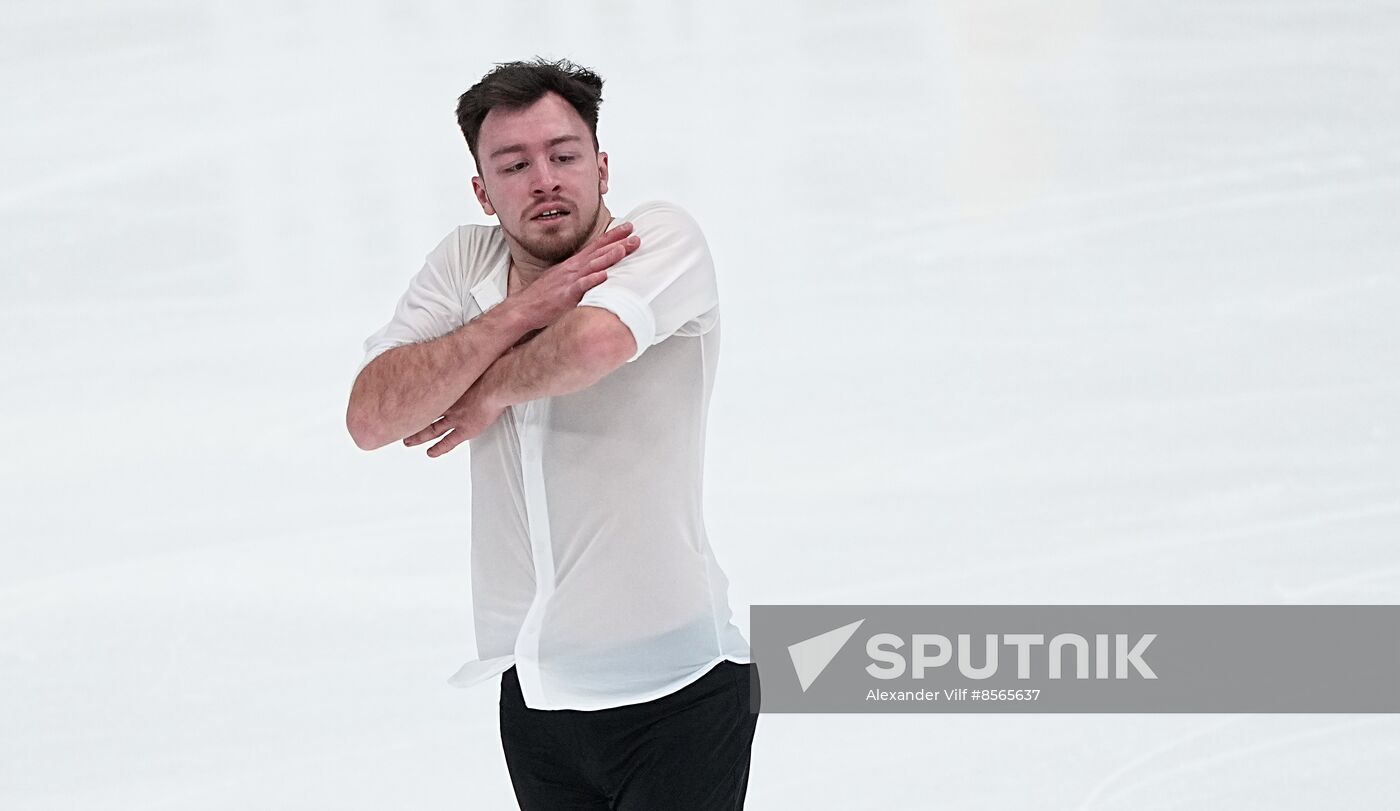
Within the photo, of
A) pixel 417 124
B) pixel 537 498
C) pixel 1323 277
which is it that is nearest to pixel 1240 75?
pixel 1323 277

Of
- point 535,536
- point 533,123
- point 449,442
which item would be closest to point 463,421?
point 449,442

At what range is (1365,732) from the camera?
3.77 meters

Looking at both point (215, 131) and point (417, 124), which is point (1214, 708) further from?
point (215, 131)

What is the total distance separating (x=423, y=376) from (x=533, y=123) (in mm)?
363

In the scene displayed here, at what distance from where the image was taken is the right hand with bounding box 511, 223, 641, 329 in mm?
1876

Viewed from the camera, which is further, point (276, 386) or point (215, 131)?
point (215, 131)

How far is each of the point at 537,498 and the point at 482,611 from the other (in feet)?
0.66

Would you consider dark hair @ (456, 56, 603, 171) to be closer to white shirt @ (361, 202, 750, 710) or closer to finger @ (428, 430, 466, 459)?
white shirt @ (361, 202, 750, 710)

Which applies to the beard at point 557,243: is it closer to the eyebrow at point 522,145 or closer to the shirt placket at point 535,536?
the eyebrow at point 522,145

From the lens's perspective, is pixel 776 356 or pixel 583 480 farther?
pixel 776 356

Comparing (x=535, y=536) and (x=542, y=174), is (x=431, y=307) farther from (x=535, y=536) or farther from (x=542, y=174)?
(x=535, y=536)

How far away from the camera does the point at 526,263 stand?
6.61ft
